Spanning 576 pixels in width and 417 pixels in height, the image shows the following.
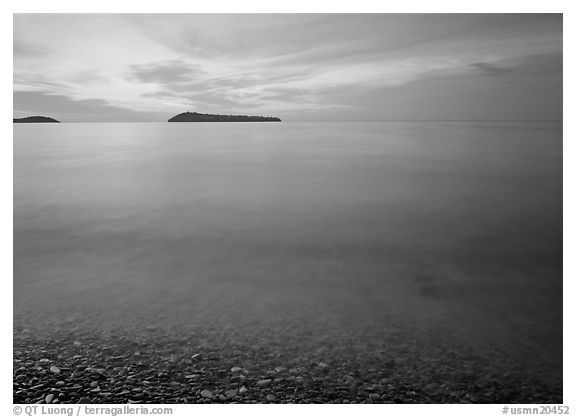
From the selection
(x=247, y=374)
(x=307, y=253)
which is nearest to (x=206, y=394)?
(x=247, y=374)

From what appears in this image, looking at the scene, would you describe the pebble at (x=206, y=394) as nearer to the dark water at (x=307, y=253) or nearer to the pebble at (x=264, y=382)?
the pebble at (x=264, y=382)

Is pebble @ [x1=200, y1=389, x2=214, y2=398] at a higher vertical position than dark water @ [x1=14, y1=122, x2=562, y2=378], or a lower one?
lower

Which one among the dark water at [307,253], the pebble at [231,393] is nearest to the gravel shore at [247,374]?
the pebble at [231,393]

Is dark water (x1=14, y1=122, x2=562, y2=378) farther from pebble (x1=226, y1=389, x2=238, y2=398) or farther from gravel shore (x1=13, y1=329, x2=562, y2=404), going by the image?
pebble (x1=226, y1=389, x2=238, y2=398)

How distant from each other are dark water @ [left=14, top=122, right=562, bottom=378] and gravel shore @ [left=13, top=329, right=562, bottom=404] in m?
0.25

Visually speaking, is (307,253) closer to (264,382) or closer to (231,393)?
(264,382)

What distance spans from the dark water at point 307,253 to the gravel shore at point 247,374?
25 cm

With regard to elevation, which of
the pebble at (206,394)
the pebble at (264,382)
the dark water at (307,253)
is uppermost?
the dark water at (307,253)

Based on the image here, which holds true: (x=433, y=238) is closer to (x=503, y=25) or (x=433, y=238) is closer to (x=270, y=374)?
(x=503, y=25)

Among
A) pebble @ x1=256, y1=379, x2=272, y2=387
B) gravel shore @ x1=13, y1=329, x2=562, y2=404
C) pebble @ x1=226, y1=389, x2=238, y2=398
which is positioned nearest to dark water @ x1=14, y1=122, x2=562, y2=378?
gravel shore @ x1=13, y1=329, x2=562, y2=404

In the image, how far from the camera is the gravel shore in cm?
309

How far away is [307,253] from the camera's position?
5.81m

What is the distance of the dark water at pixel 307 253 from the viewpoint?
4.06 meters

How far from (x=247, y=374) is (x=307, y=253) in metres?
2.70
